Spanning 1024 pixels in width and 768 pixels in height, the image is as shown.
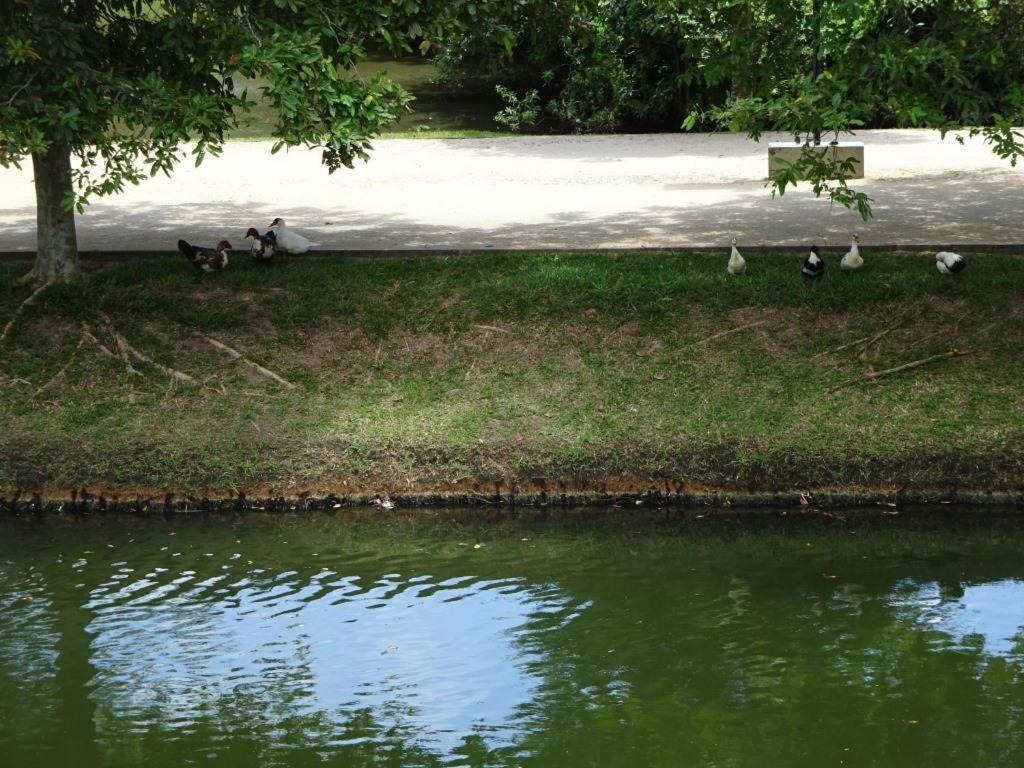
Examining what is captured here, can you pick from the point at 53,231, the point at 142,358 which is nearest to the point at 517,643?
the point at 142,358

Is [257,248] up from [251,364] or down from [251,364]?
up

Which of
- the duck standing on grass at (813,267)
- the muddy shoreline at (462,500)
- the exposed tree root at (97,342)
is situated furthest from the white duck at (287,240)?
the duck standing on grass at (813,267)

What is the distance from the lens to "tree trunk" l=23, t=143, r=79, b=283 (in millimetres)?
13336

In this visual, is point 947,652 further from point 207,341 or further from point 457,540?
point 207,341

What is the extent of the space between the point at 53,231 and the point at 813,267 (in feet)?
24.5

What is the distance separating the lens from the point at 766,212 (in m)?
16.6

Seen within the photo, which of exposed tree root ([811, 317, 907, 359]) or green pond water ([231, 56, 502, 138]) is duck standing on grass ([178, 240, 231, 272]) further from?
green pond water ([231, 56, 502, 138])

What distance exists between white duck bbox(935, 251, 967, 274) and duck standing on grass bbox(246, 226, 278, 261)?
665 centimetres

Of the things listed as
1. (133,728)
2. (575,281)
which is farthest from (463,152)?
(133,728)

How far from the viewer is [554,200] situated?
18047mm

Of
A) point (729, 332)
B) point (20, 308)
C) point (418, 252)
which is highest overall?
point (418, 252)

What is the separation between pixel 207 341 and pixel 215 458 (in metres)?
1.79

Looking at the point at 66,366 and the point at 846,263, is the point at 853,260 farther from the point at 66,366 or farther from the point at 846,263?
the point at 66,366

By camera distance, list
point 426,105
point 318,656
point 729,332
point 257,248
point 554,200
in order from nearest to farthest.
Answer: point 318,656
point 729,332
point 257,248
point 554,200
point 426,105
